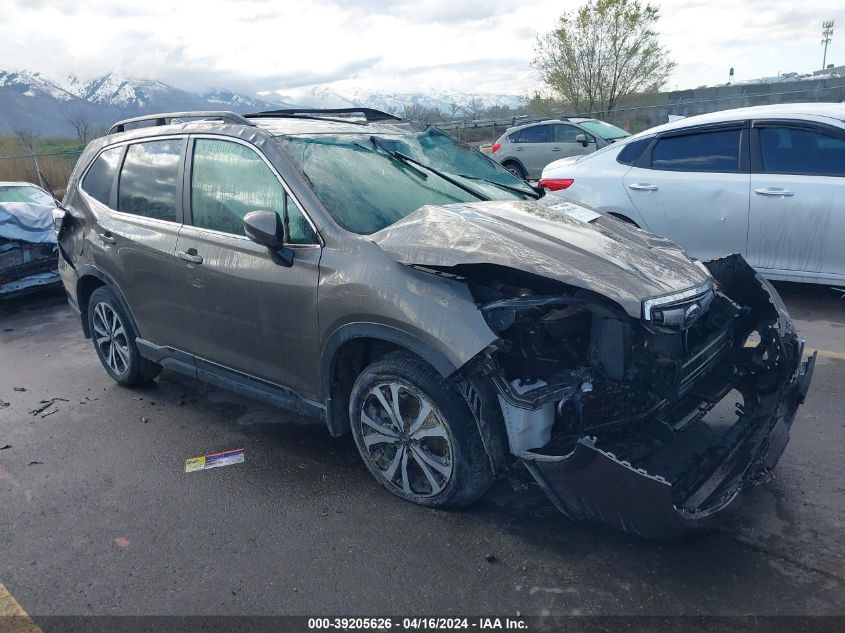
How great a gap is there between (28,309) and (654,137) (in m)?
7.62

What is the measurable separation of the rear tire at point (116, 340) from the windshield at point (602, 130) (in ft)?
39.2

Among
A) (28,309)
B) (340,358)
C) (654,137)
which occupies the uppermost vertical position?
(654,137)

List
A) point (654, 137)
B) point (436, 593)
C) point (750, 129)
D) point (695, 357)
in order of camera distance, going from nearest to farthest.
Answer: point (436, 593) → point (695, 357) → point (750, 129) → point (654, 137)

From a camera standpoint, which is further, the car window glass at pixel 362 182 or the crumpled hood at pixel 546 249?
the car window glass at pixel 362 182

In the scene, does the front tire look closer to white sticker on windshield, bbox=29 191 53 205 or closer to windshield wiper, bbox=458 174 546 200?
windshield wiper, bbox=458 174 546 200

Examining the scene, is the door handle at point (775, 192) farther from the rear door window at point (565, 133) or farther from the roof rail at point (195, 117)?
the rear door window at point (565, 133)

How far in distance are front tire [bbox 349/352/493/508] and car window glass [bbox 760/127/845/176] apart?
447cm

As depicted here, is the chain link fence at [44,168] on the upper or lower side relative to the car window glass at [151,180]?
lower

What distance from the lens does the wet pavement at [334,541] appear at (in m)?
2.70

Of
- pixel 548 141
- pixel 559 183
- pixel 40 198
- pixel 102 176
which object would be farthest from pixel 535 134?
pixel 102 176

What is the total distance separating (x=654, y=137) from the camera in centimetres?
672

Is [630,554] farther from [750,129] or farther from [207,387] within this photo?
[750,129]

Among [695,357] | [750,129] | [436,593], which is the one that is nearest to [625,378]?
[695,357]

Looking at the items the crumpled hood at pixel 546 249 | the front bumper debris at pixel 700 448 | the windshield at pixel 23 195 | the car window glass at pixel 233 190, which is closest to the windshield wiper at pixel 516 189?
the crumpled hood at pixel 546 249
